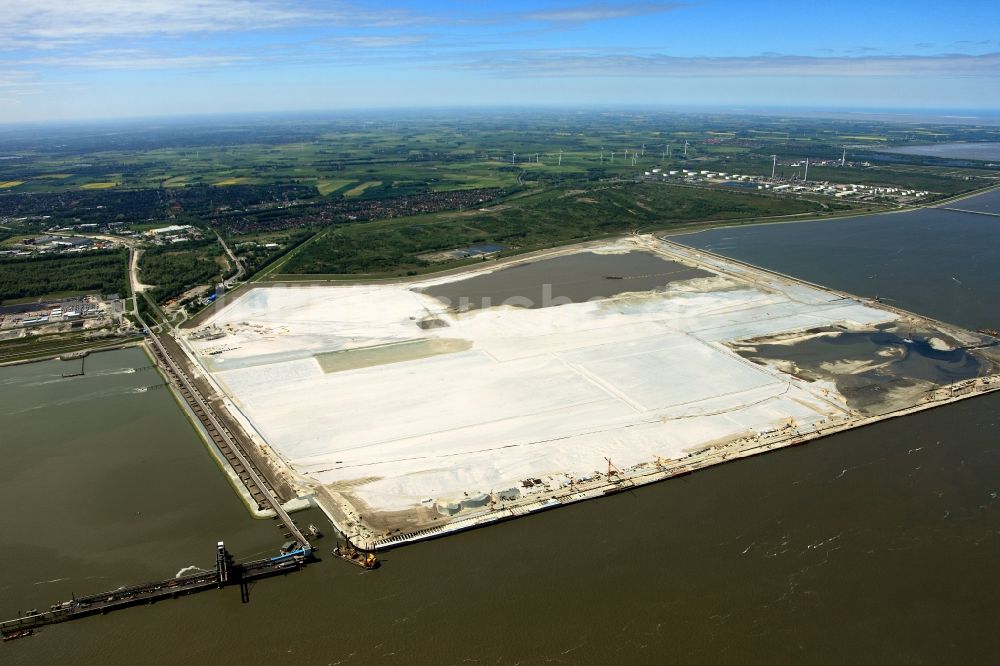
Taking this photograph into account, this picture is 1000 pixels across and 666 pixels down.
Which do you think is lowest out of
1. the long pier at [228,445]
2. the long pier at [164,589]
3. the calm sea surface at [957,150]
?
the long pier at [164,589]

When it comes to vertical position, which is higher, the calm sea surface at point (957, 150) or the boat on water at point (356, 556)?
the calm sea surface at point (957, 150)

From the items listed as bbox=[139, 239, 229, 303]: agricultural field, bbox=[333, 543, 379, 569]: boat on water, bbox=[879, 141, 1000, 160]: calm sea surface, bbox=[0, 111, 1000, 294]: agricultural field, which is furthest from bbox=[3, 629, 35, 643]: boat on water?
bbox=[879, 141, 1000, 160]: calm sea surface

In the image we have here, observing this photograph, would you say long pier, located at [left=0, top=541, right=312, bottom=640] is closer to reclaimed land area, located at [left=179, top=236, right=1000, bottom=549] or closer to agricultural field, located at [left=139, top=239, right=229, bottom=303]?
reclaimed land area, located at [left=179, top=236, right=1000, bottom=549]

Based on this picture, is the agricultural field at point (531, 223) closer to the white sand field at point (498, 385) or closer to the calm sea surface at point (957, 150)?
the white sand field at point (498, 385)

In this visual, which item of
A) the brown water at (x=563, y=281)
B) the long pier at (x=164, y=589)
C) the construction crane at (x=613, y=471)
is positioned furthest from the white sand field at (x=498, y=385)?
the long pier at (x=164, y=589)

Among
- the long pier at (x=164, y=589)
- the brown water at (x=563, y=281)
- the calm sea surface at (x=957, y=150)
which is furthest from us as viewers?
the calm sea surface at (x=957, y=150)
